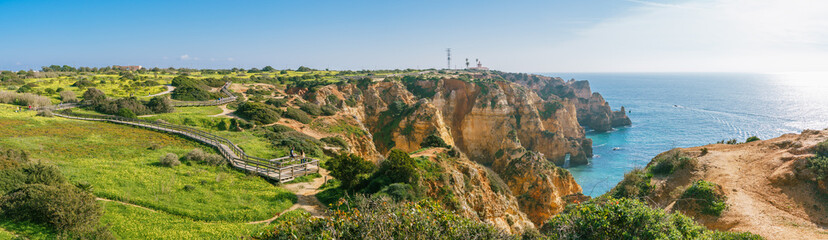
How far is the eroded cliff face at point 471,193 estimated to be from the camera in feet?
66.6

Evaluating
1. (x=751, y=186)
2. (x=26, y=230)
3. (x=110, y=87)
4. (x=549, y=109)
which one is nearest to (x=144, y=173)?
(x=26, y=230)

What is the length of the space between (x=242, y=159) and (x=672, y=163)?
29389 millimetres

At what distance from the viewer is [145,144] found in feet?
79.5

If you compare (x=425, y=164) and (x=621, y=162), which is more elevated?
(x=425, y=164)

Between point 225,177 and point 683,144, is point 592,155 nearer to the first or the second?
point 683,144

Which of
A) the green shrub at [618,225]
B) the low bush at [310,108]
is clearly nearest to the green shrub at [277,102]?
the low bush at [310,108]

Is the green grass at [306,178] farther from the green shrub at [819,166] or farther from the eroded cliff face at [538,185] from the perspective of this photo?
the green shrub at [819,166]

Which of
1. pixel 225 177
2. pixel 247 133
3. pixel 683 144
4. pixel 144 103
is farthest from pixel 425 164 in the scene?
pixel 683 144

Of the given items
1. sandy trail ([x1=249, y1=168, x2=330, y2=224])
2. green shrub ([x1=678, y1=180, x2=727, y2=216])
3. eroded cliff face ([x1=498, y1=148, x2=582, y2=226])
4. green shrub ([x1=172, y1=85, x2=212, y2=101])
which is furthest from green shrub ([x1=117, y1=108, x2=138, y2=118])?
green shrub ([x1=678, y1=180, x2=727, y2=216])

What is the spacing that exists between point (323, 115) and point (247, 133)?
47.0ft

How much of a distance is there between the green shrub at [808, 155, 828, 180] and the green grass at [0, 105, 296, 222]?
2806 centimetres

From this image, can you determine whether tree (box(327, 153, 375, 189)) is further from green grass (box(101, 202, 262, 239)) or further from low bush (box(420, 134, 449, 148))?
low bush (box(420, 134, 449, 148))

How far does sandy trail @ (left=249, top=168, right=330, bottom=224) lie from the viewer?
53.8ft

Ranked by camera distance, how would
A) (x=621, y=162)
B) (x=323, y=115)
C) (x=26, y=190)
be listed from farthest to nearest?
(x=621, y=162), (x=323, y=115), (x=26, y=190)
